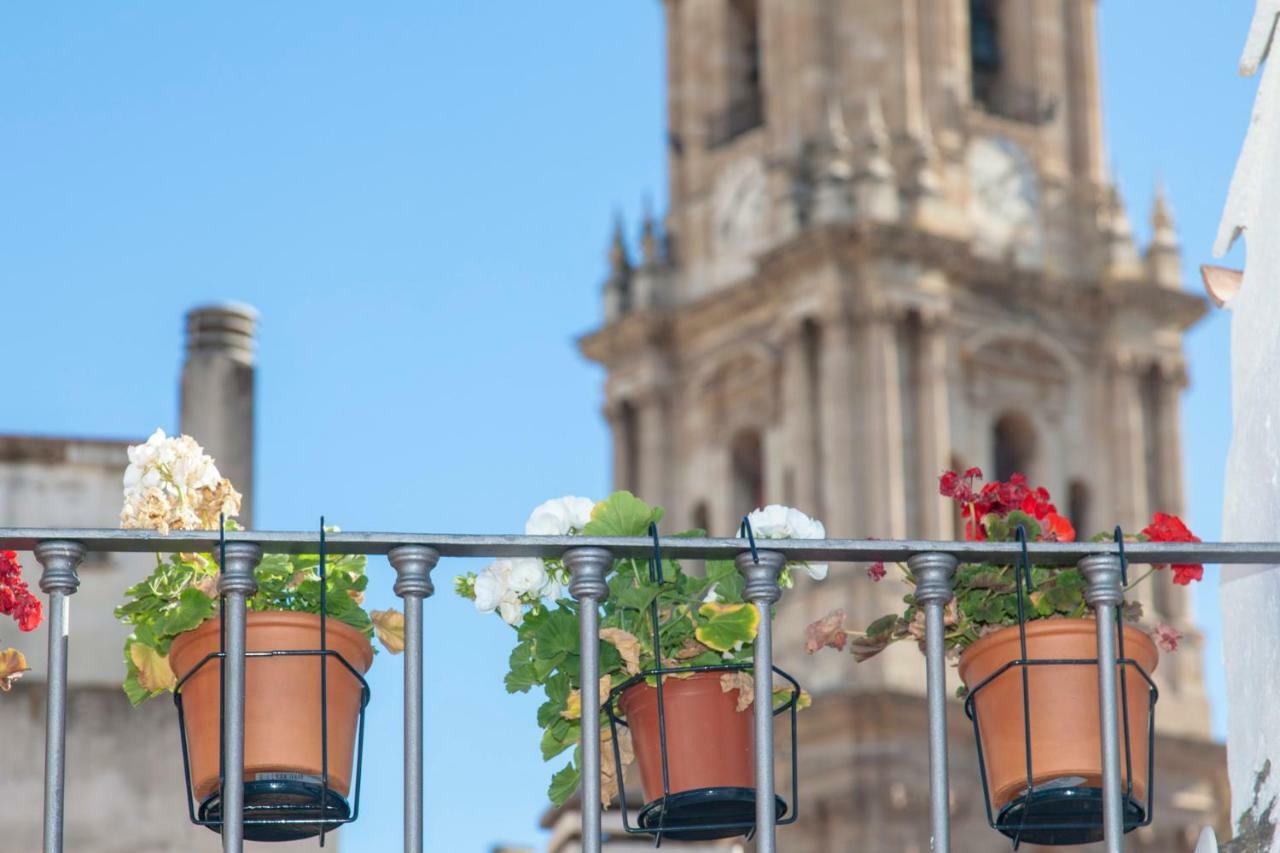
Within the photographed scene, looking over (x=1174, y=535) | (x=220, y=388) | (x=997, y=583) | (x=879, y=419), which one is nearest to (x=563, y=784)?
(x=997, y=583)

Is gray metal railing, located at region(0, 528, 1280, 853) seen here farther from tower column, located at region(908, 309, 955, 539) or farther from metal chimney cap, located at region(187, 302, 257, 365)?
tower column, located at region(908, 309, 955, 539)

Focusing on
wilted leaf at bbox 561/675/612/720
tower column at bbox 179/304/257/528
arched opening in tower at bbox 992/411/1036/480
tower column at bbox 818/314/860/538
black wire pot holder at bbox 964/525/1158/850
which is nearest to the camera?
black wire pot holder at bbox 964/525/1158/850

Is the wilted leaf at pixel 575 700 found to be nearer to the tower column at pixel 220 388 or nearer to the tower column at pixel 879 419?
the tower column at pixel 220 388

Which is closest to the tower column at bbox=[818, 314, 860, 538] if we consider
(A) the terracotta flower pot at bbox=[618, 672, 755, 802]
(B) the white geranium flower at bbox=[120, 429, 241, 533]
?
(B) the white geranium flower at bbox=[120, 429, 241, 533]

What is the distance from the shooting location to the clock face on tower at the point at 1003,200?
5328 cm

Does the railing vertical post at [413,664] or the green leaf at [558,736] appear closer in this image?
the railing vertical post at [413,664]

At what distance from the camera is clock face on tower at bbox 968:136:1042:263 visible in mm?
53281

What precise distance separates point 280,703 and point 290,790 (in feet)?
0.58

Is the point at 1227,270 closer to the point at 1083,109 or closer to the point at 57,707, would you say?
the point at 57,707

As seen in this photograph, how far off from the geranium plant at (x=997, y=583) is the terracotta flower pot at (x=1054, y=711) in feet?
0.23

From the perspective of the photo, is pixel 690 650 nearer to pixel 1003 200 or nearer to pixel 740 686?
pixel 740 686

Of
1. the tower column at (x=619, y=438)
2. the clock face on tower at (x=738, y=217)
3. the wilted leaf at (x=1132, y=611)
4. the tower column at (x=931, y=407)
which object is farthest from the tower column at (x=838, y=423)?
the wilted leaf at (x=1132, y=611)

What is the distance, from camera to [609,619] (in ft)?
24.1

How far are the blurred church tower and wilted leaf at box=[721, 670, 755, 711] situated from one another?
7.22m
